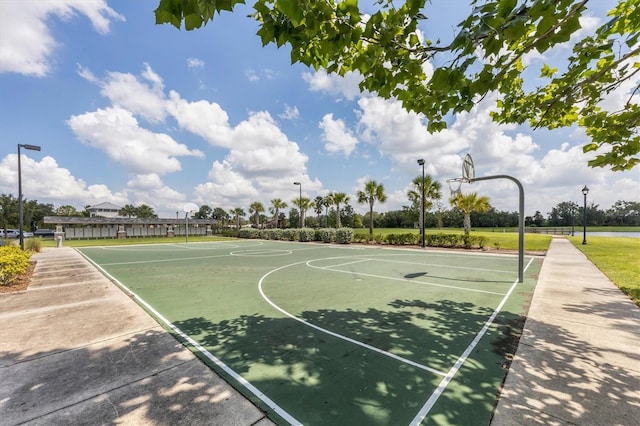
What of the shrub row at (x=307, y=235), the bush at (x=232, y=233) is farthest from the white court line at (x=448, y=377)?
the bush at (x=232, y=233)

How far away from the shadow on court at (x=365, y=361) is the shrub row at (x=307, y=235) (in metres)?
21.6

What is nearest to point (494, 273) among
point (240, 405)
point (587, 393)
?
point (587, 393)

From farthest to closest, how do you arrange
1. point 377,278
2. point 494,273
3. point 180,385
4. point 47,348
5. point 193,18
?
point 494,273, point 377,278, point 47,348, point 180,385, point 193,18

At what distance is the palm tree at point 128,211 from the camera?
8536 centimetres

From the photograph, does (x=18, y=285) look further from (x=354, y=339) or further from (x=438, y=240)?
(x=438, y=240)

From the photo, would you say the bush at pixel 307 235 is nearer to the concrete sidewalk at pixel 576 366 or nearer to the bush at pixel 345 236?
the bush at pixel 345 236

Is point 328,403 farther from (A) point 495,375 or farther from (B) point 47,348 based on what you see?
(B) point 47,348

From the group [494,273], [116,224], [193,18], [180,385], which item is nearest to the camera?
[193,18]

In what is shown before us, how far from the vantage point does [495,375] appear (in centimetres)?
349

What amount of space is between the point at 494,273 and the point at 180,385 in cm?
1139

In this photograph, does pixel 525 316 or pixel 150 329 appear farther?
pixel 525 316

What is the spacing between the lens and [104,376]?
3398mm

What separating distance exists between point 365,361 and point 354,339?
76cm

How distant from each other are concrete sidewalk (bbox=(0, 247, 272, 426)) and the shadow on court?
0.49 meters
